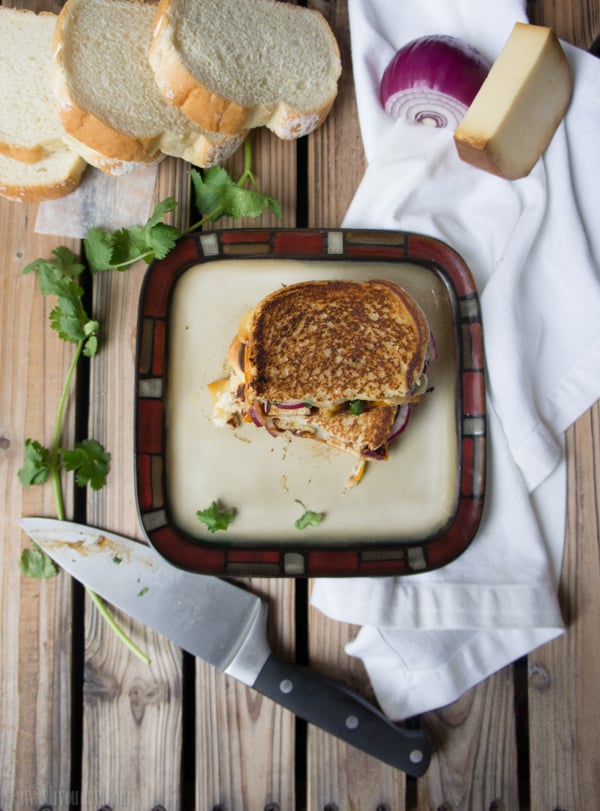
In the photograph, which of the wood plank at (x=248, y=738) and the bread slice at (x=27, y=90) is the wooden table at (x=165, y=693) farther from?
the bread slice at (x=27, y=90)

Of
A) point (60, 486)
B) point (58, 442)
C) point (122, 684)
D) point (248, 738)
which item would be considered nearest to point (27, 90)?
point (58, 442)

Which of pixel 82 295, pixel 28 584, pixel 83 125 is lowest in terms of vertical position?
pixel 28 584

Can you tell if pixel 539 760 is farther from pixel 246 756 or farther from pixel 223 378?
pixel 223 378

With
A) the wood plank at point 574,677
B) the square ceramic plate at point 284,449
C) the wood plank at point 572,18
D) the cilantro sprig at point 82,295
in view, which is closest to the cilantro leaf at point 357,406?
the square ceramic plate at point 284,449

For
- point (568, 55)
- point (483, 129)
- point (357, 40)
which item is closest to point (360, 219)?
point (483, 129)

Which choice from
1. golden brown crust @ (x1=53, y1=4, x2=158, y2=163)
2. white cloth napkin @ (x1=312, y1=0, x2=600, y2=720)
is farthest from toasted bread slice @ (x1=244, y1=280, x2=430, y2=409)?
golden brown crust @ (x1=53, y1=4, x2=158, y2=163)

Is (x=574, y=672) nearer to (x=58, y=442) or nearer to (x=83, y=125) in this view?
(x=58, y=442)

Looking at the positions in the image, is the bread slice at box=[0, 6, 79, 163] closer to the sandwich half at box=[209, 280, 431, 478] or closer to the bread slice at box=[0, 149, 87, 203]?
the bread slice at box=[0, 149, 87, 203]
